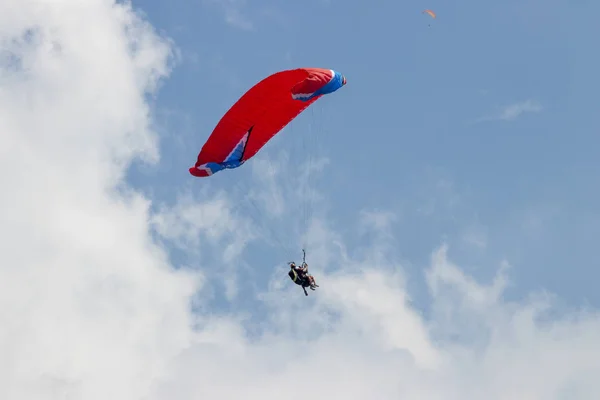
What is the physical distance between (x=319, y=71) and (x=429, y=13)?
6865 mm

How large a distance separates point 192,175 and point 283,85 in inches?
234

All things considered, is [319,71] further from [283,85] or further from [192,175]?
[192,175]

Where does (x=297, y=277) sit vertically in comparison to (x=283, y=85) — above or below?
below

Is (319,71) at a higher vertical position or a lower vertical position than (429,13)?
lower

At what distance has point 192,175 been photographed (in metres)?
42.9

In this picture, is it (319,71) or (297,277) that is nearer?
(319,71)

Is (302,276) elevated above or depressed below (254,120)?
below

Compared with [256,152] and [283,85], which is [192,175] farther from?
[283,85]

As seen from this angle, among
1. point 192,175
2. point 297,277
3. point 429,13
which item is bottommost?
point 297,277

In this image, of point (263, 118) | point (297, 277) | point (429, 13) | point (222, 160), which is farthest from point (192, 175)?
point (429, 13)

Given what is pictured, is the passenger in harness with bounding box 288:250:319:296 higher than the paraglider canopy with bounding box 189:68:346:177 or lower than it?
lower

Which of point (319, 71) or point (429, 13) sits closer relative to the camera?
point (319, 71)

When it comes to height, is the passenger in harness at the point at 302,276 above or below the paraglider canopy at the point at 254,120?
below

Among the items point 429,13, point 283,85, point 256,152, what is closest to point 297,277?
point 256,152
